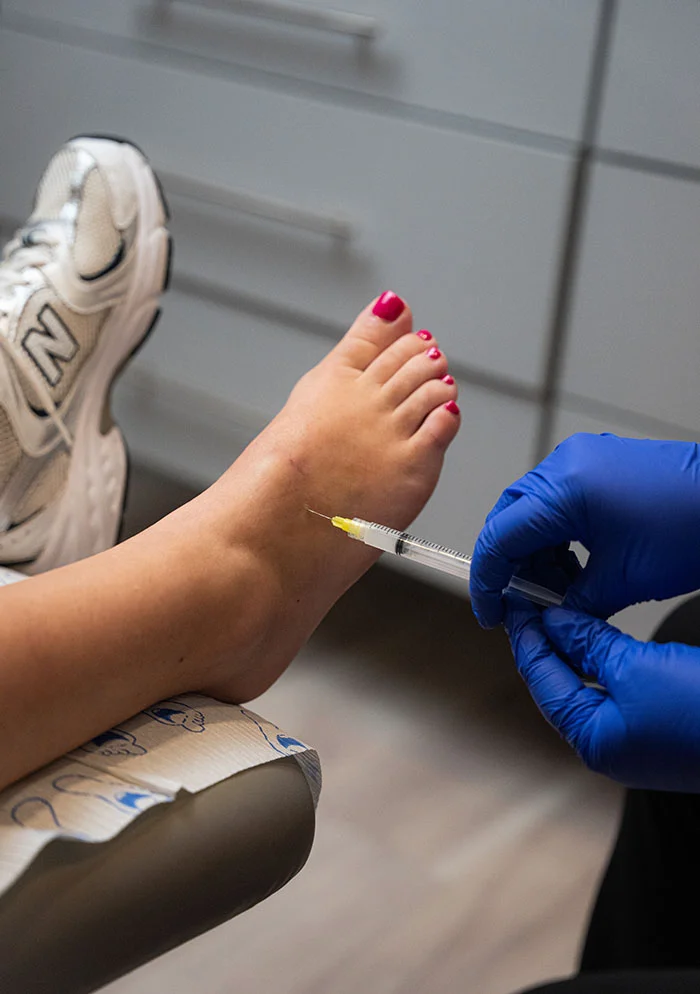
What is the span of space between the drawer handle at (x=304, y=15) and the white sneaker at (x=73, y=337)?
0.27 metres

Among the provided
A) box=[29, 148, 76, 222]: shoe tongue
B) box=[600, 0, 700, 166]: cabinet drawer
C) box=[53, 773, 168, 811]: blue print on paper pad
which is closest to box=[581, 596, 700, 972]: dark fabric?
box=[53, 773, 168, 811]: blue print on paper pad

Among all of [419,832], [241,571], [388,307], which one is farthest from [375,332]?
[419,832]

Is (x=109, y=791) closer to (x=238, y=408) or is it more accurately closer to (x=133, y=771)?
(x=133, y=771)

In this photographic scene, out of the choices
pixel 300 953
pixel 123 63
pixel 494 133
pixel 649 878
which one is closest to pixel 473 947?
pixel 300 953

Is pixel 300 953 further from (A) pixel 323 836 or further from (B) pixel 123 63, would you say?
(B) pixel 123 63

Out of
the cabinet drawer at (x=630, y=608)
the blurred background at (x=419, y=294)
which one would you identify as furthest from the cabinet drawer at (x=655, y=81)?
the cabinet drawer at (x=630, y=608)

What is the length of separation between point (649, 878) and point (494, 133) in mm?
681

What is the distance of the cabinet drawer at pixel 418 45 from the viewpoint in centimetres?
100

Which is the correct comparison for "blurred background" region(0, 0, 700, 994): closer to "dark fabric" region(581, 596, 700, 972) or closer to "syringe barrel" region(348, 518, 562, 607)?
"dark fabric" region(581, 596, 700, 972)

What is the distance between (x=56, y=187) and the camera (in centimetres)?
94

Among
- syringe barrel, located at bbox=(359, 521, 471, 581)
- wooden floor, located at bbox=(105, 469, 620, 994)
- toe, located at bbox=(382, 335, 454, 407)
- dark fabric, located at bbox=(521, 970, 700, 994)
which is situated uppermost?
toe, located at bbox=(382, 335, 454, 407)

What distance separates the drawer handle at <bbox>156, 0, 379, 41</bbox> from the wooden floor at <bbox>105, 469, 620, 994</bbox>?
670mm

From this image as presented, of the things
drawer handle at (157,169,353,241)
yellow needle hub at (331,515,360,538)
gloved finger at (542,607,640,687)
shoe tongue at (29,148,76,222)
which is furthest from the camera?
drawer handle at (157,169,353,241)

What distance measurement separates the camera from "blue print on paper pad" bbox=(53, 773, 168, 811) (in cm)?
46
